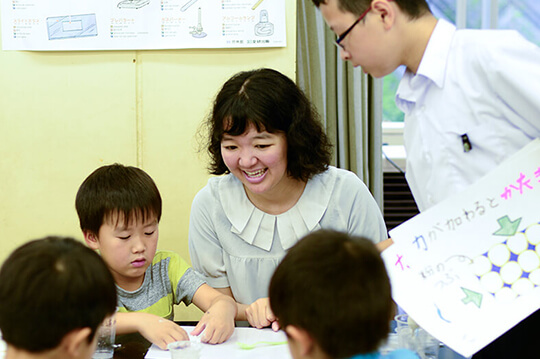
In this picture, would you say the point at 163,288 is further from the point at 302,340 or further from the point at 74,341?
the point at 302,340

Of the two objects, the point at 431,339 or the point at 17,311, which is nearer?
the point at 17,311

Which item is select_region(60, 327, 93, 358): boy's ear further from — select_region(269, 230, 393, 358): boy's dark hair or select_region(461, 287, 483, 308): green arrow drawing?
select_region(461, 287, 483, 308): green arrow drawing

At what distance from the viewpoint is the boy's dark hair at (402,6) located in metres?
1.26

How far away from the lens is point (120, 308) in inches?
66.9

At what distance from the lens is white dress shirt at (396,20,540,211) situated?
1117mm

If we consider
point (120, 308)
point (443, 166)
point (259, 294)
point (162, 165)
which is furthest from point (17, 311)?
point (162, 165)

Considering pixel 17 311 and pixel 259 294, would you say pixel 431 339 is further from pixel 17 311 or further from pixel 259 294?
pixel 17 311

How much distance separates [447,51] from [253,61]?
4.65 feet

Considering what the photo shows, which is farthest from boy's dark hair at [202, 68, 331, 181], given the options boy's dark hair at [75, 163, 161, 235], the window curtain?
the window curtain

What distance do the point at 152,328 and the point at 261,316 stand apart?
290mm

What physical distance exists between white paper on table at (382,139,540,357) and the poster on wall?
149 centimetres

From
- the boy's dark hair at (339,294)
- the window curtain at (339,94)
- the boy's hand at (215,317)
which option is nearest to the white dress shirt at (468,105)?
the boy's dark hair at (339,294)

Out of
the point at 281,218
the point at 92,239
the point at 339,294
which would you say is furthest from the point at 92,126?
the point at 339,294

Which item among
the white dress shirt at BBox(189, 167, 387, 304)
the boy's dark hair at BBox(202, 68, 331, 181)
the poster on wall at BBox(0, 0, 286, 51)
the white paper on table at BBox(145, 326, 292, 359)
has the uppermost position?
the poster on wall at BBox(0, 0, 286, 51)
